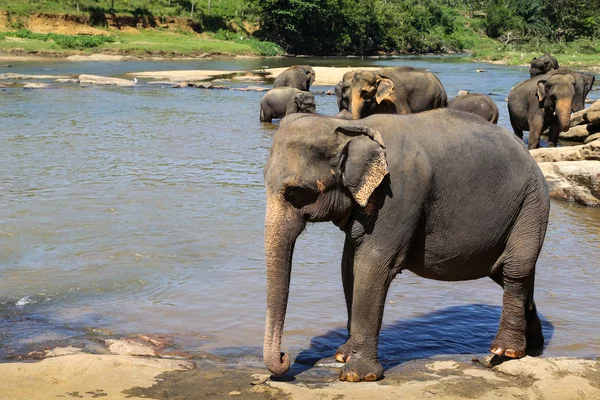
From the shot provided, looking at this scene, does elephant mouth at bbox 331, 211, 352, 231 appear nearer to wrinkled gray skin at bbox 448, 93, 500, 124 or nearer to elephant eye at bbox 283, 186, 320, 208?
elephant eye at bbox 283, 186, 320, 208

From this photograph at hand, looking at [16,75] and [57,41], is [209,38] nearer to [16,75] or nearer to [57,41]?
[57,41]

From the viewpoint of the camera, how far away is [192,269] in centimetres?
779

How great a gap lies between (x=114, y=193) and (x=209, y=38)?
61752mm

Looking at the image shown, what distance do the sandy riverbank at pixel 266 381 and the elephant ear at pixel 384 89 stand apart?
26.2 feet

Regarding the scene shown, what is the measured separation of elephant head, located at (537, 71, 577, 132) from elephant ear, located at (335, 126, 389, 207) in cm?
1185

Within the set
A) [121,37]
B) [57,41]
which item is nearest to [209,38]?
[121,37]

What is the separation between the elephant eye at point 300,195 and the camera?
4.45m

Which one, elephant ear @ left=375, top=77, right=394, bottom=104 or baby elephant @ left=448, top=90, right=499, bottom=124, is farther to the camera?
baby elephant @ left=448, top=90, right=499, bottom=124

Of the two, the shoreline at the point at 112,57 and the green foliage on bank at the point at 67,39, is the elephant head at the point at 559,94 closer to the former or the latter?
the shoreline at the point at 112,57

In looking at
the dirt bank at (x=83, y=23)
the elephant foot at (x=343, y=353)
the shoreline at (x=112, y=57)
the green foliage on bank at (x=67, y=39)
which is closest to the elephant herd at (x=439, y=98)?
the elephant foot at (x=343, y=353)

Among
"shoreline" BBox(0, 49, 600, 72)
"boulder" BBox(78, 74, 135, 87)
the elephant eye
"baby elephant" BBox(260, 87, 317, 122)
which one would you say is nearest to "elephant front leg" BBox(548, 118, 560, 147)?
"baby elephant" BBox(260, 87, 317, 122)

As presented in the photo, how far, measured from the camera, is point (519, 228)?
522 centimetres

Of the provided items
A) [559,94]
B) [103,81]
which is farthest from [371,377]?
[103,81]

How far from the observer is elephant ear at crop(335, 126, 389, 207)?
4.48 m
